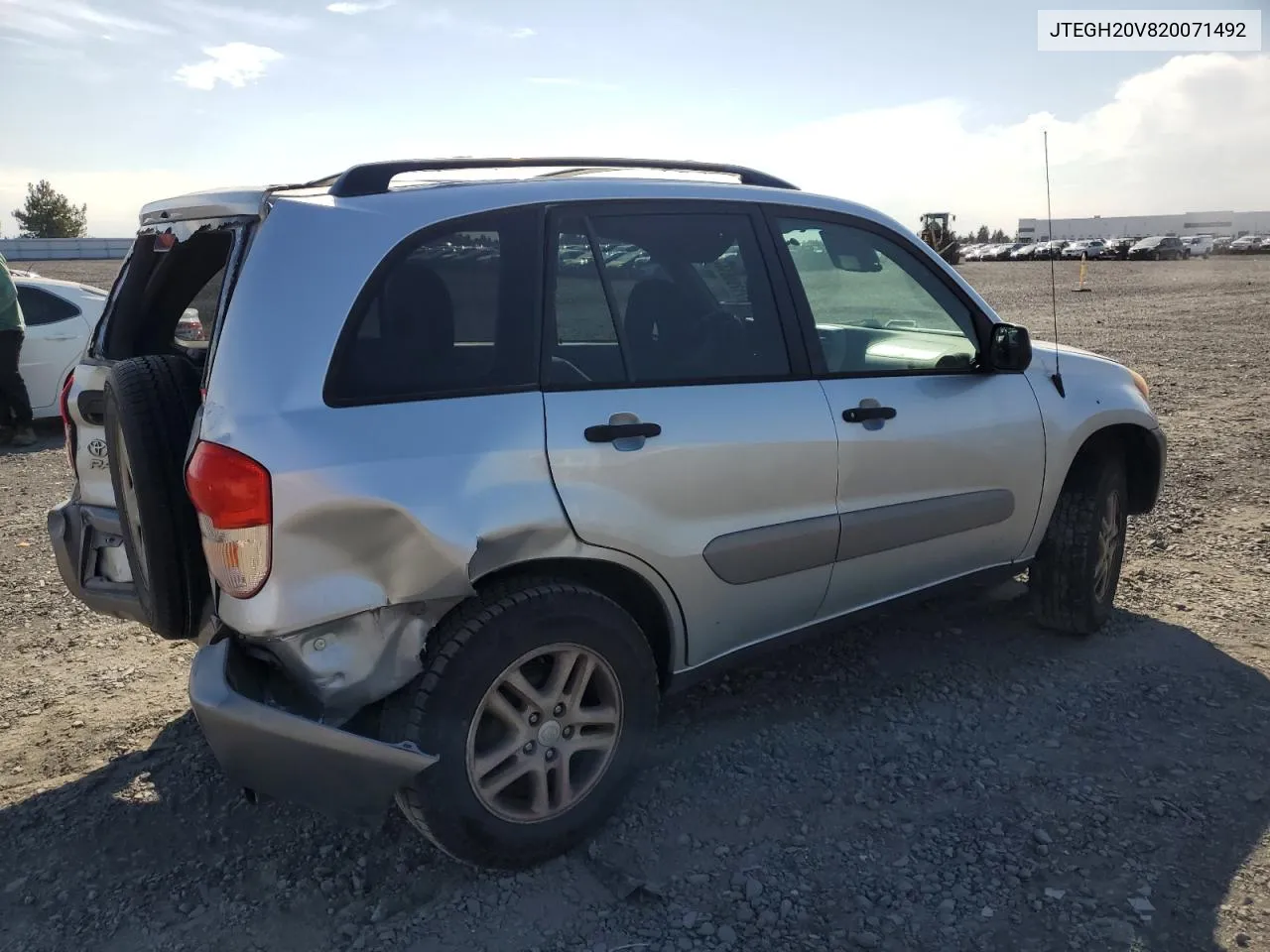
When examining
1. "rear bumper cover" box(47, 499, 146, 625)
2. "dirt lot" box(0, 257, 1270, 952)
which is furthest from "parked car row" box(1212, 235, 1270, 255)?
"rear bumper cover" box(47, 499, 146, 625)

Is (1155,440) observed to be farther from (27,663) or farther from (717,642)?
(27,663)

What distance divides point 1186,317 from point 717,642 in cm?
1897

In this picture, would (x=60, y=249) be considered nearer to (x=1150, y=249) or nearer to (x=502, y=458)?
(x=1150, y=249)

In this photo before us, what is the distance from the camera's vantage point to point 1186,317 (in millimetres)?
19125

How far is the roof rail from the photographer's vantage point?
287cm

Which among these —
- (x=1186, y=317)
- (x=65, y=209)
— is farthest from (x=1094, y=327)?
(x=65, y=209)

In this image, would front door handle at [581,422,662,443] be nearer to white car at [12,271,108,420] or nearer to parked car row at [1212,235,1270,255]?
white car at [12,271,108,420]

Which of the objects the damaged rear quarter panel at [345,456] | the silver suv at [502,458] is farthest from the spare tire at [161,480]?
the damaged rear quarter panel at [345,456]

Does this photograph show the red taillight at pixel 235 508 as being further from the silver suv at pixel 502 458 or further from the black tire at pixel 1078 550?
the black tire at pixel 1078 550

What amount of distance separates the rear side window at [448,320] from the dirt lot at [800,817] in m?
1.43

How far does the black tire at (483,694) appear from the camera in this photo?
2.68 m

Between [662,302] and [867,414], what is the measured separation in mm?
821

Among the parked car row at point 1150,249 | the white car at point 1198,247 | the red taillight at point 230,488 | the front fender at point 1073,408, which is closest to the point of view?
the red taillight at point 230,488

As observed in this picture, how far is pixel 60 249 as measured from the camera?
189 ft
